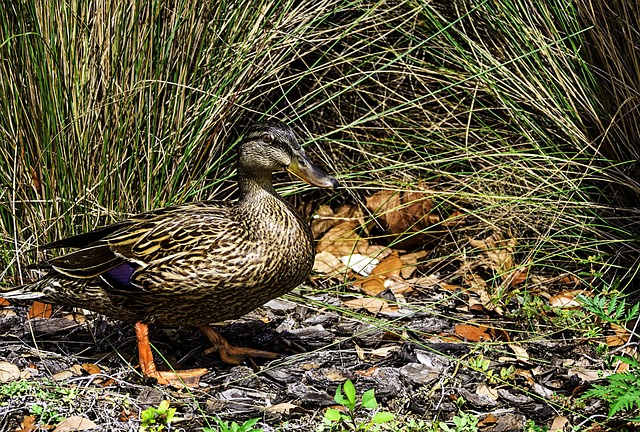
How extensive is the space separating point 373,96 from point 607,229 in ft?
5.09

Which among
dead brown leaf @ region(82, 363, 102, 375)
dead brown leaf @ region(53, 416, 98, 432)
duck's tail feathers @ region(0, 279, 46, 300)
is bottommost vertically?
dead brown leaf @ region(82, 363, 102, 375)

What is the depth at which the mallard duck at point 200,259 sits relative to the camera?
3811 millimetres

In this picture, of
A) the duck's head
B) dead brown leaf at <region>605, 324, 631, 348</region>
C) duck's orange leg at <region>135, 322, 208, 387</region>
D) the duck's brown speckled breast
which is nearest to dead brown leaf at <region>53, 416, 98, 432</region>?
duck's orange leg at <region>135, 322, 208, 387</region>

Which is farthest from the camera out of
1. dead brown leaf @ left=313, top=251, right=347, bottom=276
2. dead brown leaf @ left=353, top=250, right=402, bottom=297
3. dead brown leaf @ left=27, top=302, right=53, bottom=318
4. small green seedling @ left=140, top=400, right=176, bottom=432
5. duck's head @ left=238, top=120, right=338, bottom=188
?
dead brown leaf @ left=313, top=251, right=347, bottom=276

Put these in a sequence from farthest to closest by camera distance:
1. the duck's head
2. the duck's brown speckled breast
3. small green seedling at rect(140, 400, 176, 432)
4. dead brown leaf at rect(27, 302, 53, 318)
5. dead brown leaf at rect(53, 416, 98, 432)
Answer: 1. dead brown leaf at rect(27, 302, 53, 318)
2. the duck's head
3. the duck's brown speckled breast
4. dead brown leaf at rect(53, 416, 98, 432)
5. small green seedling at rect(140, 400, 176, 432)

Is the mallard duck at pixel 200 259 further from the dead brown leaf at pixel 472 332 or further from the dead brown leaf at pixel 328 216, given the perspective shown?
the dead brown leaf at pixel 328 216

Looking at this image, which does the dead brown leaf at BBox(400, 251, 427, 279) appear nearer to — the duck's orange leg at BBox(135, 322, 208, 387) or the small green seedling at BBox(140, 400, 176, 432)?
the duck's orange leg at BBox(135, 322, 208, 387)

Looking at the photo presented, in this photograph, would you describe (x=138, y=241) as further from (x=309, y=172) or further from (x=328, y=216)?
Answer: (x=328, y=216)

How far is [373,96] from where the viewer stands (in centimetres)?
546

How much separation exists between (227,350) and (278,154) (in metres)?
0.89

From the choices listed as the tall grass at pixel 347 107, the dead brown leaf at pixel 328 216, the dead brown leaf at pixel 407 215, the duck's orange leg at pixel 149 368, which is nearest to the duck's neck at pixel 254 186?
the tall grass at pixel 347 107

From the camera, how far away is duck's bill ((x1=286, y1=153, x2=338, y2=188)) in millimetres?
3984

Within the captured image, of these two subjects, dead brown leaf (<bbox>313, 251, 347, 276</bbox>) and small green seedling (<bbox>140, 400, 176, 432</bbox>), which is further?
dead brown leaf (<bbox>313, 251, 347, 276</bbox>)

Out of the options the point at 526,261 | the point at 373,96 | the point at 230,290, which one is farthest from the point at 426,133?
the point at 230,290
